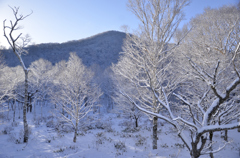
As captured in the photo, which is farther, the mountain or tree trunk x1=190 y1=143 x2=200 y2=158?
the mountain

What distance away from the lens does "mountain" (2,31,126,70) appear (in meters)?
57.5

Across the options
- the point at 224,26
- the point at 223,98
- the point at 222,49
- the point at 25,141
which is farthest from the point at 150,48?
the point at 25,141

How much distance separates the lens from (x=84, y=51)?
222ft

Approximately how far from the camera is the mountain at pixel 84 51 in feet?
189

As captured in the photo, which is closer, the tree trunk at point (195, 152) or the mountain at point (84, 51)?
the tree trunk at point (195, 152)

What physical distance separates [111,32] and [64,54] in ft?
144

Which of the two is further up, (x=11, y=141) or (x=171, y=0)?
(x=171, y=0)

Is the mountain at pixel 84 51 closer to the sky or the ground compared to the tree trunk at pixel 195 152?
closer to the sky

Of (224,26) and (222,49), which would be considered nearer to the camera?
(222,49)

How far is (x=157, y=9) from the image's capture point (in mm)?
5668

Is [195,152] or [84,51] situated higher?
[84,51]

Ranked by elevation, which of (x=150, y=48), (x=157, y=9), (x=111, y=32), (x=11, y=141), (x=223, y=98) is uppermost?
(x=111, y=32)

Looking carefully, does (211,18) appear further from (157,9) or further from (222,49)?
(157,9)

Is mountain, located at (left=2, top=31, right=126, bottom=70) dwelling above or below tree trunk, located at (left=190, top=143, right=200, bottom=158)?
above
